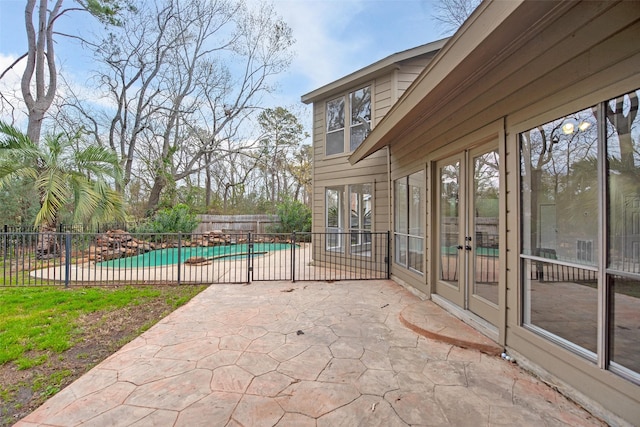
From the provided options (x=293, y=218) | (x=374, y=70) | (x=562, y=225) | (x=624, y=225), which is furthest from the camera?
(x=293, y=218)

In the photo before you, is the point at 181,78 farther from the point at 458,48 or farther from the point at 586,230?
the point at 586,230

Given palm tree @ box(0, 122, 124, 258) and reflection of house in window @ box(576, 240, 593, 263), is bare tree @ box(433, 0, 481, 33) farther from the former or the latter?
Answer: palm tree @ box(0, 122, 124, 258)

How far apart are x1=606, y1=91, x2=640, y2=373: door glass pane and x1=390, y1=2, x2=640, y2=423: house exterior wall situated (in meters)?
0.08

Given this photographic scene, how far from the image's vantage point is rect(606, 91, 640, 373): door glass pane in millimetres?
1610

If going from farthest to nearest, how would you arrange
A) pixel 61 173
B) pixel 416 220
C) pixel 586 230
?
pixel 61 173 → pixel 416 220 → pixel 586 230

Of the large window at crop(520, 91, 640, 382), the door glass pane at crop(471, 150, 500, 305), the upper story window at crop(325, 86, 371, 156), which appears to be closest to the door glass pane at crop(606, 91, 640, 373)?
the large window at crop(520, 91, 640, 382)

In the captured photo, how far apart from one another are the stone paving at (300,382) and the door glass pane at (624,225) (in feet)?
1.81

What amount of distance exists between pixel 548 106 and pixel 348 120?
4.79m

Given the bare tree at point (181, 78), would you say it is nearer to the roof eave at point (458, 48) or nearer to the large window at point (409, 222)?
the large window at point (409, 222)

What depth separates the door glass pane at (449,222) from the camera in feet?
11.6

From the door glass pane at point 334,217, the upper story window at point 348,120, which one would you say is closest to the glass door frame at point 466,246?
the upper story window at point 348,120

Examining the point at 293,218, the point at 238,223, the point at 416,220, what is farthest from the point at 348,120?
the point at 238,223

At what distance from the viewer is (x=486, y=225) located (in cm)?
299

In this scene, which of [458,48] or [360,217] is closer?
[458,48]
